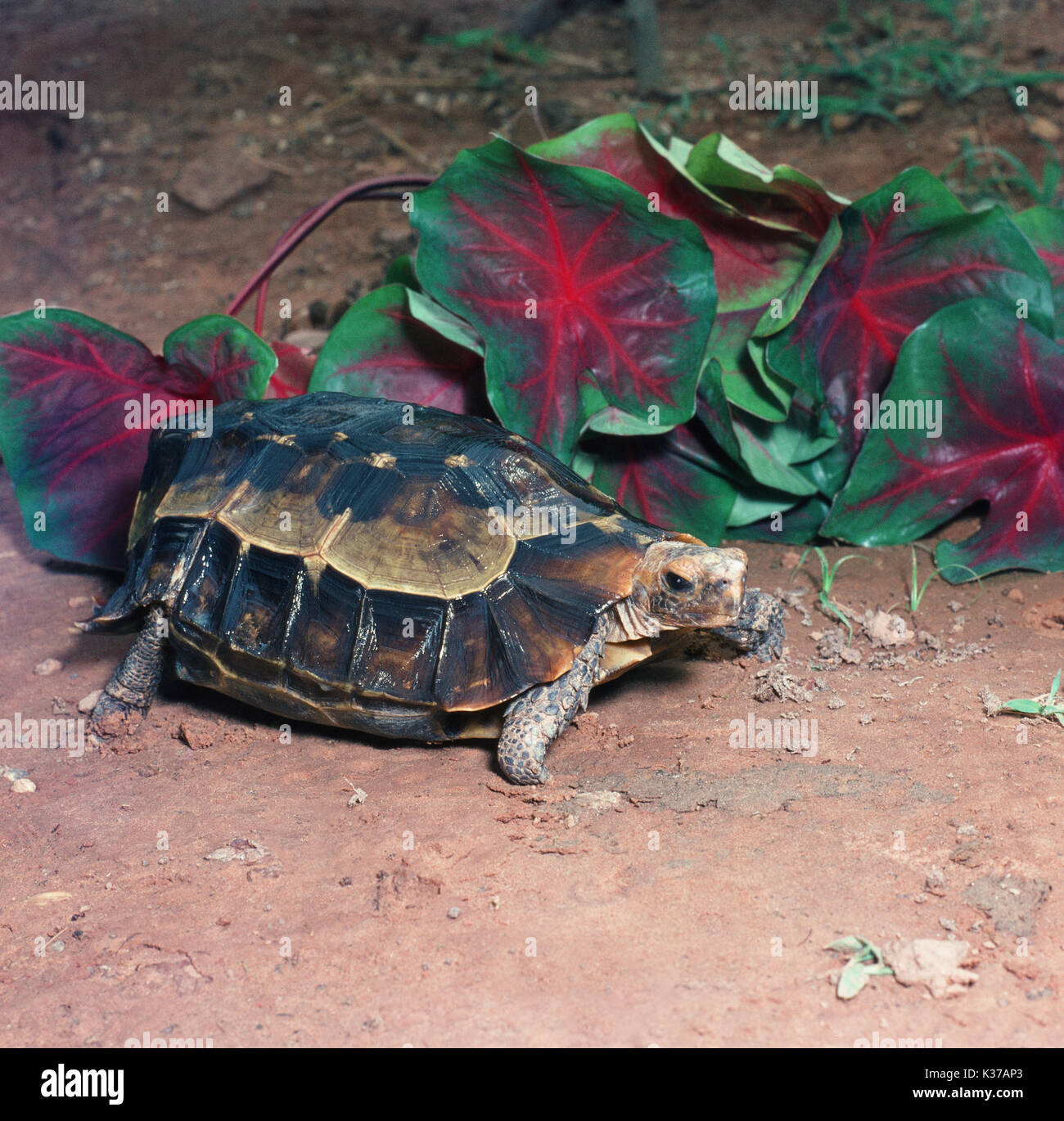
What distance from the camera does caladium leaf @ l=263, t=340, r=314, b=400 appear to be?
13.1ft

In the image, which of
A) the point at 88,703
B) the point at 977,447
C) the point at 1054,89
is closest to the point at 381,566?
the point at 88,703

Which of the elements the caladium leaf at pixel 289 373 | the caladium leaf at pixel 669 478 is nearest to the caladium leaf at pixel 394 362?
the caladium leaf at pixel 289 373

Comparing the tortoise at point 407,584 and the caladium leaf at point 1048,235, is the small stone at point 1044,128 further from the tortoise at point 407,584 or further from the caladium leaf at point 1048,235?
the tortoise at point 407,584

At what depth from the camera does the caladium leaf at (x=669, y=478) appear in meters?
3.90

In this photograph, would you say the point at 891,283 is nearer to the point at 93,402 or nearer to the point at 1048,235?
the point at 1048,235

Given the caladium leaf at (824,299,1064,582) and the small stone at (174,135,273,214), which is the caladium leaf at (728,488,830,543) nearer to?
the caladium leaf at (824,299,1064,582)

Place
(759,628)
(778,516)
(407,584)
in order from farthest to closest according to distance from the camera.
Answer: (778,516), (759,628), (407,584)

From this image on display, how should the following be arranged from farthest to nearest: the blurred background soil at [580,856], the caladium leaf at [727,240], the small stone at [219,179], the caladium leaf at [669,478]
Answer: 1. the small stone at [219,179]
2. the caladium leaf at [669,478]
3. the caladium leaf at [727,240]
4. the blurred background soil at [580,856]

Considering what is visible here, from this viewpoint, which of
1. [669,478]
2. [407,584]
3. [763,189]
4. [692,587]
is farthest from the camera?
Answer: [669,478]

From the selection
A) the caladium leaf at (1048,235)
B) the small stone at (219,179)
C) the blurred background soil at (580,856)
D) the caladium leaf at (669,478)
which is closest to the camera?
the blurred background soil at (580,856)

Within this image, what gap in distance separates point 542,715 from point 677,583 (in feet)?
1.79

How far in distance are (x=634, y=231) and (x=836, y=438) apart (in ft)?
3.68

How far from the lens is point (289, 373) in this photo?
401 cm

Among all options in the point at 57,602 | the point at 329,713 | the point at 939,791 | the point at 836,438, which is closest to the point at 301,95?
the point at 57,602
